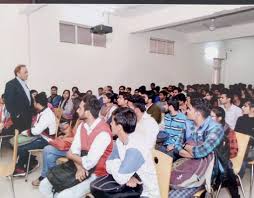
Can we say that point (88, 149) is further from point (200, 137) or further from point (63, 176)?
point (200, 137)

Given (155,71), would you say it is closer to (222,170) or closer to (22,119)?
(222,170)

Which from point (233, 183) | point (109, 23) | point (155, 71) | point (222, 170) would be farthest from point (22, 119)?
point (233, 183)

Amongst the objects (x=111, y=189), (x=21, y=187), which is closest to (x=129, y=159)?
(x=111, y=189)

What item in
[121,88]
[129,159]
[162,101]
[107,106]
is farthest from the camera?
[162,101]

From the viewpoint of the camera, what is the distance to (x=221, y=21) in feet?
6.01

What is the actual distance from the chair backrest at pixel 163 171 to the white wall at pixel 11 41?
3.09 ft

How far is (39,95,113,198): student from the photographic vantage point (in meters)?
1.53

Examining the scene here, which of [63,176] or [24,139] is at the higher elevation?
[24,139]

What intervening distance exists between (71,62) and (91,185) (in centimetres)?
77

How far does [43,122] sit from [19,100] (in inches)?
7.7

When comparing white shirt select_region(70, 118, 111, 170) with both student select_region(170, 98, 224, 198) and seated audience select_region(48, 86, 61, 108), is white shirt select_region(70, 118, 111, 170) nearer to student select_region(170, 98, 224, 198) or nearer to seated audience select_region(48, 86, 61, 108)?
seated audience select_region(48, 86, 61, 108)

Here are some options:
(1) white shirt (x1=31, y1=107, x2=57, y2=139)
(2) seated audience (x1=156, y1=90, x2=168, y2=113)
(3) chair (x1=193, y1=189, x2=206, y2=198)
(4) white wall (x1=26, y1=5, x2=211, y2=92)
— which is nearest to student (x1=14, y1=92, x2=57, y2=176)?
(1) white shirt (x1=31, y1=107, x2=57, y2=139)

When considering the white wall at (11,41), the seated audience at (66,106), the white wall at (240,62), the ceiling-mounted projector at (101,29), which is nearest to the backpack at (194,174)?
the white wall at (240,62)

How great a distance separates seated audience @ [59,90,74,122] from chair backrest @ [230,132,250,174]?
3.45ft
